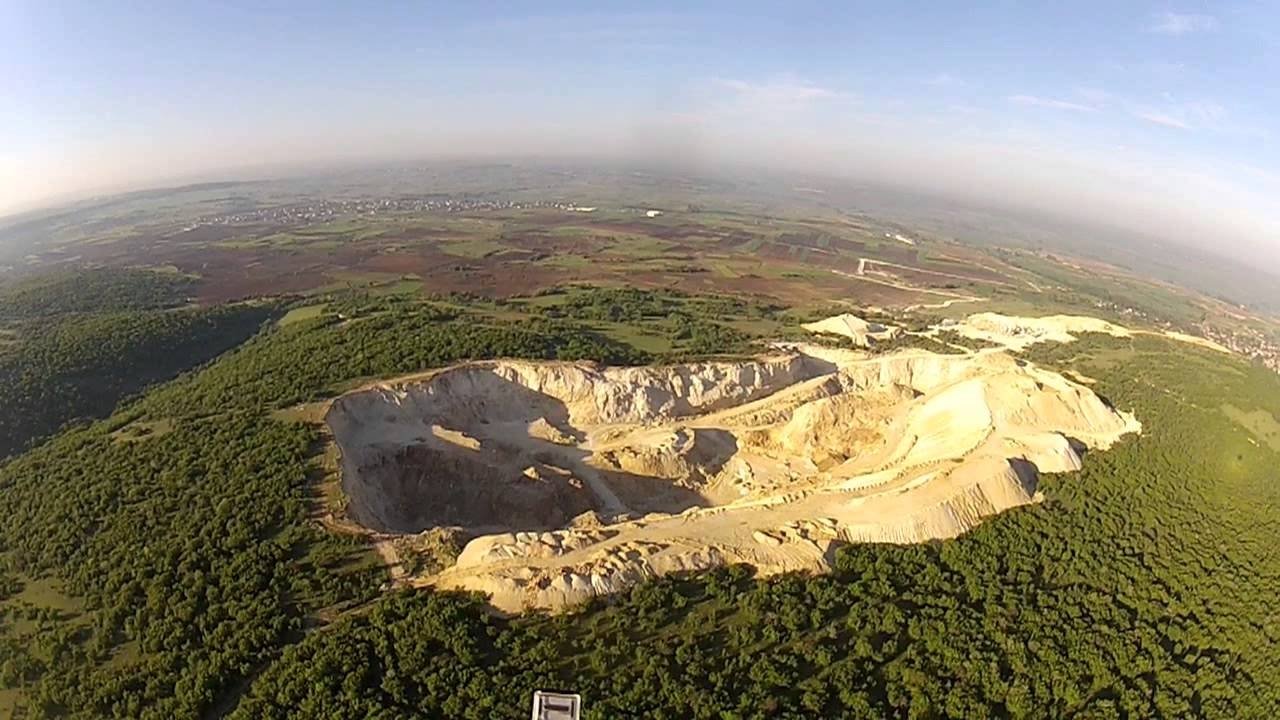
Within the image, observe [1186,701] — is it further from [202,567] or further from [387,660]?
[202,567]

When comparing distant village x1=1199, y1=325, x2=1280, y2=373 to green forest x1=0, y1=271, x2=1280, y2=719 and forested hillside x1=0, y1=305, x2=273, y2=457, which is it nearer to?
green forest x1=0, y1=271, x2=1280, y2=719

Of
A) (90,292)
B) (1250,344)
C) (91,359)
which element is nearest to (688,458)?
(91,359)

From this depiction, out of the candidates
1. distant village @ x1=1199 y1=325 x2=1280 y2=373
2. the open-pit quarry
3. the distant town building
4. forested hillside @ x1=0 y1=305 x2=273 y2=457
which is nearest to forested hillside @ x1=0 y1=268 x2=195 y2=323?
forested hillside @ x1=0 y1=305 x2=273 y2=457

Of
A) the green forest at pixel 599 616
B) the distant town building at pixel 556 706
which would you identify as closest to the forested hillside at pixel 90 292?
the green forest at pixel 599 616

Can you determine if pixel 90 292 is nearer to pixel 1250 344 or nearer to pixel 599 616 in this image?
pixel 599 616

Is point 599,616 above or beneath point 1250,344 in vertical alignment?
beneath

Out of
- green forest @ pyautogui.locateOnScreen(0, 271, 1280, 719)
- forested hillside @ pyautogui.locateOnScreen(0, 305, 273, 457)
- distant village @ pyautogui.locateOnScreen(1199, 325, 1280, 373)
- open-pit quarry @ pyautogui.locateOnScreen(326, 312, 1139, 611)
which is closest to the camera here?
green forest @ pyautogui.locateOnScreen(0, 271, 1280, 719)
